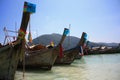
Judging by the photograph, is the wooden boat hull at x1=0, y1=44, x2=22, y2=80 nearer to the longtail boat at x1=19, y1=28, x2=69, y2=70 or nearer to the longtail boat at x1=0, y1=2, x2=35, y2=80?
the longtail boat at x1=0, y1=2, x2=35, y2=80

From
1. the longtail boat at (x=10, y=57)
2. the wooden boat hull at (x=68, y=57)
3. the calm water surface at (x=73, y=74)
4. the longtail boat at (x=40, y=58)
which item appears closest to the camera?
the longtail boat at (x=10, y=57)

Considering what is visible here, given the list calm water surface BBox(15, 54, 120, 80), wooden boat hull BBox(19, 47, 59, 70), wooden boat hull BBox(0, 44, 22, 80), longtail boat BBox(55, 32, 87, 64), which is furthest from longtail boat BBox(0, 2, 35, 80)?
longtail boat BBox(55, 32, 87, 64)

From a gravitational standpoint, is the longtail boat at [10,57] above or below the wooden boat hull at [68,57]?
above

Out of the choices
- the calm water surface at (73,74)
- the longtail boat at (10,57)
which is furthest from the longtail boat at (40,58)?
the longtail boat at (10,57)

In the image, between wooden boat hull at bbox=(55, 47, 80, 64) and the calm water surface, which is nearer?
the calm water surface

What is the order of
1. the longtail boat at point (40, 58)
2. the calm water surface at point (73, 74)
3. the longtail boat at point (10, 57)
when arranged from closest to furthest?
the longtail boat at point (10, 57) < the calm water surface at point (73, 74) < the longtail boat at point (40, 58)

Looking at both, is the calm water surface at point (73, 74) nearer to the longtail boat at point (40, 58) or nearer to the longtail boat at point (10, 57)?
the longtail boat at point (40, 58)

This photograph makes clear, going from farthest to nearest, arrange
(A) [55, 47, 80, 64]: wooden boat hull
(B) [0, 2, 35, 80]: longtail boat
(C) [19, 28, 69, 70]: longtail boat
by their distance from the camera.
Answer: (A) [55, 47, 80, 64]: wooden boat hull
(C) [19, 28, 69, 70]: longtail boat
(B) [0, 2, 35, 80]: longtail boat

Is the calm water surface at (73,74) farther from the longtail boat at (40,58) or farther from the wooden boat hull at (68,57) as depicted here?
the wooden boat hull at (68,57)

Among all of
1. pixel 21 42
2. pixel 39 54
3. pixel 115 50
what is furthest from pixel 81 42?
pixel 115 50

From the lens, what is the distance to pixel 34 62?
1235cm

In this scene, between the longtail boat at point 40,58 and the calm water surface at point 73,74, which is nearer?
the calm water surface at point 73,74

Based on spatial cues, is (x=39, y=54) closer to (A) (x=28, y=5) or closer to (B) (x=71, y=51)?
(A) (x=28, y=5)

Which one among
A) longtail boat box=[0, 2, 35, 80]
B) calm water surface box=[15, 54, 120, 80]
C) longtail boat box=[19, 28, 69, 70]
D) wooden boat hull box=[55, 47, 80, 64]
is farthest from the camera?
wooden boat hull box=[55, 47, 80, 64]
